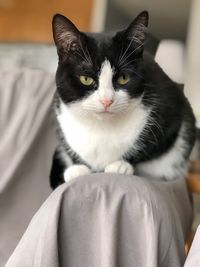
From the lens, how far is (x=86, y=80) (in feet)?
2.64

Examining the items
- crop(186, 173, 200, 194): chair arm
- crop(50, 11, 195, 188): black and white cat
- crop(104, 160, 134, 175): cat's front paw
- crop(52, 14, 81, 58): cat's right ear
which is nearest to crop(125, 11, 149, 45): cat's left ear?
crop(50, 11, 195, 188): black and white cat

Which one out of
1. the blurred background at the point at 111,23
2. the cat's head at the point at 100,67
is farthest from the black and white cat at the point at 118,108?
the blurred background at the point at 111,23

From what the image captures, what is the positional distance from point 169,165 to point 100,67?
0.34 metres

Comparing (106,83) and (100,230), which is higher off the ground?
(106,83)

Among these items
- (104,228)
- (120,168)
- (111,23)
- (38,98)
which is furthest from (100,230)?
(111,23)

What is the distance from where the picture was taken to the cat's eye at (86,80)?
0.80 m

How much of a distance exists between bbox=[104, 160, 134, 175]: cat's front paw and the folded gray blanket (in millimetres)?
145

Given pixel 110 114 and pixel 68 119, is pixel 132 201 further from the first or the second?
pixel 68 119

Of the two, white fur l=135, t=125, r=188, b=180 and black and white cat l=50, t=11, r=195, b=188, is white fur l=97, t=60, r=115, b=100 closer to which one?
black and white cat l=50, t=11, r=195, b=188

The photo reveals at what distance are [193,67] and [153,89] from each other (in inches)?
11.7

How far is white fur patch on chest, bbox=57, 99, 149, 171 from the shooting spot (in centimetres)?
89

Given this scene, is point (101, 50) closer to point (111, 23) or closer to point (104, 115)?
point (104, 115)

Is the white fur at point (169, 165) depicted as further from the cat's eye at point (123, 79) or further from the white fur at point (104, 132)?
the cat's eye at point (123, 79)

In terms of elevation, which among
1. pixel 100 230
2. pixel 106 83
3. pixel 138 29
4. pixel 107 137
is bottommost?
pixel 100 230
